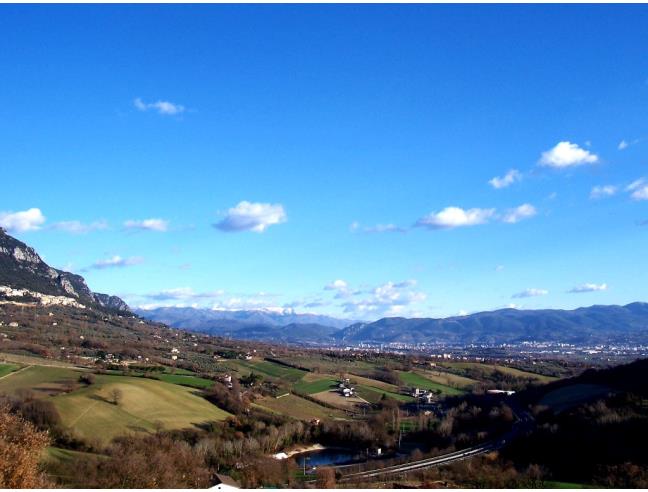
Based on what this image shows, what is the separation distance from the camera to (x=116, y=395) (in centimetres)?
6781

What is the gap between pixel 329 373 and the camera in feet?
414

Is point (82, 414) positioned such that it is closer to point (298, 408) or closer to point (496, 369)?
point (298, 408)

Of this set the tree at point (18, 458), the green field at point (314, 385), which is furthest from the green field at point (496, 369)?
the tree at point (18, 458)

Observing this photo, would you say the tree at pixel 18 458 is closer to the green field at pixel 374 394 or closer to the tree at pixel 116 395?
the tree at pixel 116 395

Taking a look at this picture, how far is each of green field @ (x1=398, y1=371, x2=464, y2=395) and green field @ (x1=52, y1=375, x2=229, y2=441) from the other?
169 feet

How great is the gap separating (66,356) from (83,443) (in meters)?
54.7

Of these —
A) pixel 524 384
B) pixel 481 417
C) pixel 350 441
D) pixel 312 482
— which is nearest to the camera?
pixel 312 482

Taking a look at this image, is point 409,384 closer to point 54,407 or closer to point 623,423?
point 623,423

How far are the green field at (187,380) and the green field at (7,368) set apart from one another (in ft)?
61.1

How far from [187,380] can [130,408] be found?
2381 cm

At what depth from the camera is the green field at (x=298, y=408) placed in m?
84.6

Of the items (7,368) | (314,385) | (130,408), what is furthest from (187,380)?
(314,385)

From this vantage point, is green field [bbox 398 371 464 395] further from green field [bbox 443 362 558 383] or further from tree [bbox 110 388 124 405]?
tree [bbox 110 388 124 405]

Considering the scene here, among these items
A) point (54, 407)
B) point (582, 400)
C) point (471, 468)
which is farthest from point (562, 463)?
point (54, 407)
